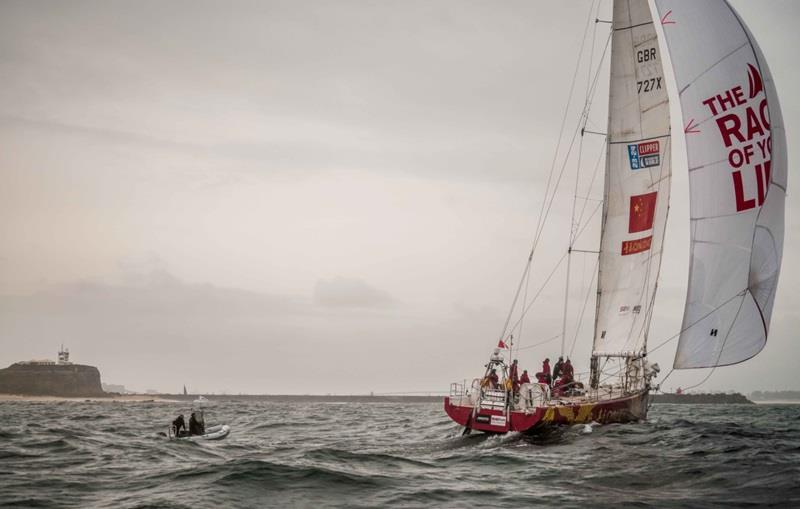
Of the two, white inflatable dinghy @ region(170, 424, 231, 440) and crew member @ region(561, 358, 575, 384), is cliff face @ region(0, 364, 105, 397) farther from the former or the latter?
crew member @ region(561, 358, 575, 384)

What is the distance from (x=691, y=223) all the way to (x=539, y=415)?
839cm

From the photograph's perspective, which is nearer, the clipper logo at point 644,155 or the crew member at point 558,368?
the crew member at point 558,368

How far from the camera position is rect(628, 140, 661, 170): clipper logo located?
2811 centimetres

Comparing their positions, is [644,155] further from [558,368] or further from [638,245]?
A: [558,368]

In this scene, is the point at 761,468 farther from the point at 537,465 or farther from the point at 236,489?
the point at 236,489

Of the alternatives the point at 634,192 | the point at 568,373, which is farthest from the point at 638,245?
the point at 568,373

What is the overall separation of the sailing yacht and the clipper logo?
0.04 m

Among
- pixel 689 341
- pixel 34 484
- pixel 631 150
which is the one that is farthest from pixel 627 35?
pixel 34 484

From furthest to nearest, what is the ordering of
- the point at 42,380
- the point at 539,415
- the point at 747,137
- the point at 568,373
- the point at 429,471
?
1. the point at 42,380
2. the point at 568,373
3. the point at 747,137
4. the point at 539,415
5. the point at 429,471

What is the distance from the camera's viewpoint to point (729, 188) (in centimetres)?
2380

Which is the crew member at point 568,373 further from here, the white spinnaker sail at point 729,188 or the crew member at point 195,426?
the crew member at point 195,426

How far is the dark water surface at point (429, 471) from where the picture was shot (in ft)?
45.4

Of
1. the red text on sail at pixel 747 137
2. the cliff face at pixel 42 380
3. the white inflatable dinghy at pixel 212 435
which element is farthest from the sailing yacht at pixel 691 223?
the cliff face at pixel 42 380

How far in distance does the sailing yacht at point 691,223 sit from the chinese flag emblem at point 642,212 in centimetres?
4
